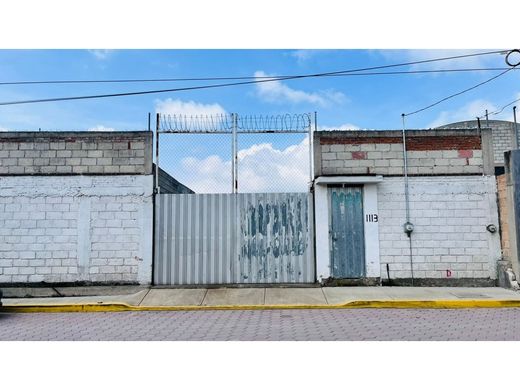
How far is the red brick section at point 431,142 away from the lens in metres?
10.2

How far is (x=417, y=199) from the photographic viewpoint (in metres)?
10.1

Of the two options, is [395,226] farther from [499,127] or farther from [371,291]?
[499,127]

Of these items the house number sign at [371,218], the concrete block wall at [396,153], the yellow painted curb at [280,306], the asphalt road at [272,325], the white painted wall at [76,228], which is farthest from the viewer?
the concrete block wall at [396,153]

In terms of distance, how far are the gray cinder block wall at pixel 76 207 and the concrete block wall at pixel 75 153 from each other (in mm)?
23

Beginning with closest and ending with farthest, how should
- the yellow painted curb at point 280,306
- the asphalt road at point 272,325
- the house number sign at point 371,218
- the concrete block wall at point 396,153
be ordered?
1. the asphalt road at point 272,325
2. the yellow painted curb at point 280,306
3. the house number sign at point 371,218
4. the concrete block wall at point 396,153

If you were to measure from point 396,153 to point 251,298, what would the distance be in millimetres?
5157

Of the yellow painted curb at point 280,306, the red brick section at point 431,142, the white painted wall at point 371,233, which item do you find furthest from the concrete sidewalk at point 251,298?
the red brick section at point 431,142

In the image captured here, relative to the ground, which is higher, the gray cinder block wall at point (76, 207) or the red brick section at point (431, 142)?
the red brick section at point (431, 142)

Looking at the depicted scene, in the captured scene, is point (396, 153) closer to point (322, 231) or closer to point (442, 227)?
point (442, 227)

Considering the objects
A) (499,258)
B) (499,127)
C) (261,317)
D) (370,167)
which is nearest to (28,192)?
(261,317)

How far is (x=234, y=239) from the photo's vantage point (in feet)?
32.8

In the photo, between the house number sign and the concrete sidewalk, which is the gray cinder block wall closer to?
the concrete sidewalk

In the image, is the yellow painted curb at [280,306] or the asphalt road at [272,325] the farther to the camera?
the yellow painted curb at [280,306]

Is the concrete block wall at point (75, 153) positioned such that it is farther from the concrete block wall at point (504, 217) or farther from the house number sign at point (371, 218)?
the concrete block wall at point (504, 217)
